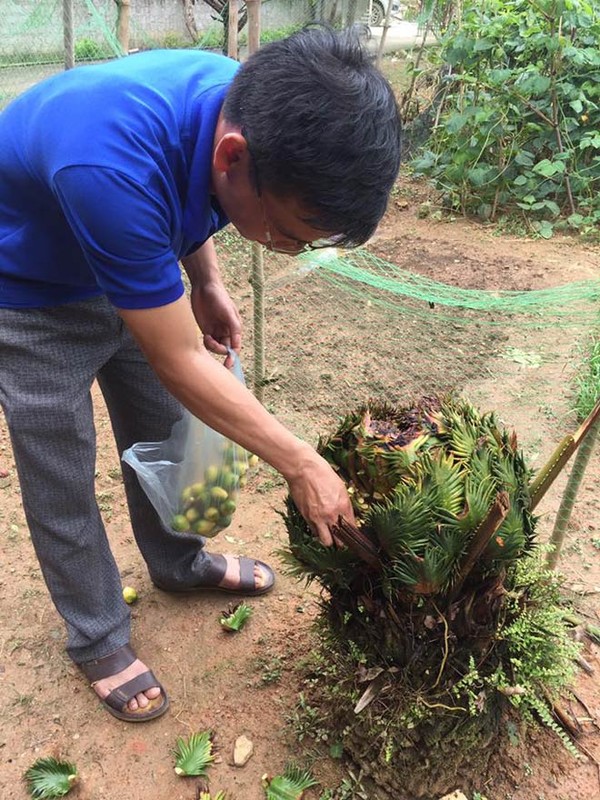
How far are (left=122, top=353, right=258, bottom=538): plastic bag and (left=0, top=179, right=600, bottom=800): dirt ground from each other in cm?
58

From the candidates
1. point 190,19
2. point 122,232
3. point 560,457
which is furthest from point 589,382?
point 190,19

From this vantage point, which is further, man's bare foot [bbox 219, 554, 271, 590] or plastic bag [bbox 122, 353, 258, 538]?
man's bare foot [bbox 219, 554, 271, 590]

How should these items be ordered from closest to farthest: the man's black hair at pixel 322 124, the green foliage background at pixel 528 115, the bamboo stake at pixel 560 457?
1. the man's black hair at pixel 322 124
2. the bamboo stake at pixel 560 457
3. the green foliage background at pixel 528 115

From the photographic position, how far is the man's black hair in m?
1.18

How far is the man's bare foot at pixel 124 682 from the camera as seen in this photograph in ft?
6.96

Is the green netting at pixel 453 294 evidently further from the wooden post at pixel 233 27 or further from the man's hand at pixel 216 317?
the man's hand at pixel 216 317

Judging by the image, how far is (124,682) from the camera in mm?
2148

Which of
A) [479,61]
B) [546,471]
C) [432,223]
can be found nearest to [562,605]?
[546,471]

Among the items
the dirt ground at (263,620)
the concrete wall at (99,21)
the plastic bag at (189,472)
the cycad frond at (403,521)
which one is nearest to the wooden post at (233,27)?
the concrete wall at (99,21)

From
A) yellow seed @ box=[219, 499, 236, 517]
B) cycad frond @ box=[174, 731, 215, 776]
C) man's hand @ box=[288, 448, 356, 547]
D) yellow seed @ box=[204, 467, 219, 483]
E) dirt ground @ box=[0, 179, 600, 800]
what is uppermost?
man's hand @ box=[288, 448, 356, 547]

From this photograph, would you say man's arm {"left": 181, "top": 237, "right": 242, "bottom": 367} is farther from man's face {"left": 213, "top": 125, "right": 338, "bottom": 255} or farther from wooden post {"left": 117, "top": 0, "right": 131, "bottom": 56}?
wooden post {"left": 117, "top": 0, "right": 131, "bottom": 56}

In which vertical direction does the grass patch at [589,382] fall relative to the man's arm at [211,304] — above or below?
below

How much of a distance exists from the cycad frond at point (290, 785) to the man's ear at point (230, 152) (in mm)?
1547

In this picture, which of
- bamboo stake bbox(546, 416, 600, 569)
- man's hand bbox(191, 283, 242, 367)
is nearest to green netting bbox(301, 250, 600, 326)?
bamboo stake bbox(546, 416, 600, 569)
